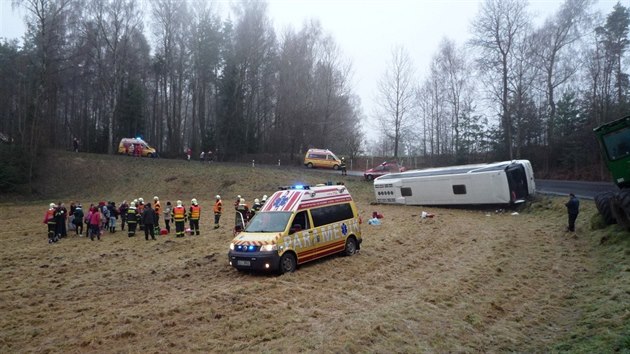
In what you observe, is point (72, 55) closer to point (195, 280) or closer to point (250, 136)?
point (250, 136)

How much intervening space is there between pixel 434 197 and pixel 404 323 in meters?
21.4

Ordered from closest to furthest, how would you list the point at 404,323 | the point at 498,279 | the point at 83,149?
the point at 404,323, the point at 498,279, the point at 83,149

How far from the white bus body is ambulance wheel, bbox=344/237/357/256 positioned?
13.6 m

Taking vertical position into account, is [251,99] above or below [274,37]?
below

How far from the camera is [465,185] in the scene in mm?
26453

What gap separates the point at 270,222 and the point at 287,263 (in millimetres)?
1353

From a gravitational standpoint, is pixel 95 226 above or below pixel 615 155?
below

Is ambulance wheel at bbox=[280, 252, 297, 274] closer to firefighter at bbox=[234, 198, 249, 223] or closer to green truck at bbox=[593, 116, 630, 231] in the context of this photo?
firefighter at bbox=[234, 198, 249, 223]

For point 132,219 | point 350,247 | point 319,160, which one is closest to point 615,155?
point 350,247

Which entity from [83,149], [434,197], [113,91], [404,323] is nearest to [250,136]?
[113,91]

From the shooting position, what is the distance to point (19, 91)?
44.0 meters

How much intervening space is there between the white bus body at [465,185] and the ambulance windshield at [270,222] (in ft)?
53.7

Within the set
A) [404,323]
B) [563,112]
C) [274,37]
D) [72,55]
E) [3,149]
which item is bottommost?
[404,323]

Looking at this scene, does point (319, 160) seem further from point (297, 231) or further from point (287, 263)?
point (287, 263)
